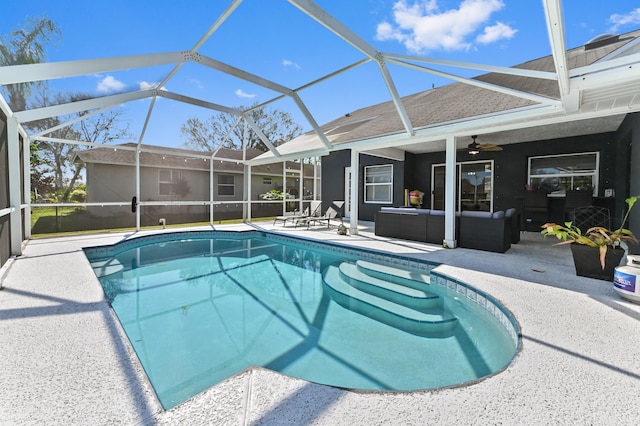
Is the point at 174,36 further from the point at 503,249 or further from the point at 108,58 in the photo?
the point at 503,249

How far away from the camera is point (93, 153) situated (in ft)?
34.9

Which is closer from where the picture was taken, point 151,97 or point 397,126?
point 151,97

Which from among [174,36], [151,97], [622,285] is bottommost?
[622,285]

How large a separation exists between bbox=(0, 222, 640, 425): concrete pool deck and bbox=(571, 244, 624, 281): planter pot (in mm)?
1008

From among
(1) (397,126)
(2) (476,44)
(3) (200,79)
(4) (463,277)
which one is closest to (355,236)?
(1) (397,126)

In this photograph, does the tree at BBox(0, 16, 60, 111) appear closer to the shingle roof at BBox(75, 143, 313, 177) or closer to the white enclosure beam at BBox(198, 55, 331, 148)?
the white enclosure beam at BBox(198, 55, 331, 148)

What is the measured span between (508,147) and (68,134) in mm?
13050

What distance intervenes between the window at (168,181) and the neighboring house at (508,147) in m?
4.34

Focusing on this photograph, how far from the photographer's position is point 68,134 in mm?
8430

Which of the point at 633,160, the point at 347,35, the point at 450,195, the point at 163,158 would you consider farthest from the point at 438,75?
the point at 163,158

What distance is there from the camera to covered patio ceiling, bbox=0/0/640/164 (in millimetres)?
3525

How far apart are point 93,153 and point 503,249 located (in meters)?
13.2

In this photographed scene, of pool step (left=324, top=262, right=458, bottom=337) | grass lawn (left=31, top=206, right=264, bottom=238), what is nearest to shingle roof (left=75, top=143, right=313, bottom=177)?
grass lawn (left=31, top=206, right=264, bottom=238)

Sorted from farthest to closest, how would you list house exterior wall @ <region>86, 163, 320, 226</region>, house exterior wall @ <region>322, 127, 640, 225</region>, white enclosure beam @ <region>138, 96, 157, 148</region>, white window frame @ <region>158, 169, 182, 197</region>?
white window frame @ <region>158, 169, 182, 197</region>, house exterior wall @ <region>86, 163, 320, 226</region>, white enclosure beam @ <region>138, 96, 157, 148</region>, house exterior wall @ <region>322, 127, 640, 225</region>
